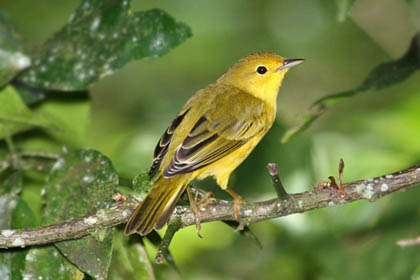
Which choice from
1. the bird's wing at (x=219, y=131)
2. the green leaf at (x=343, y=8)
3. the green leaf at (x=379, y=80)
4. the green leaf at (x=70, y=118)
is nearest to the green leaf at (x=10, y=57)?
the green leaf at (x=70, y=118)

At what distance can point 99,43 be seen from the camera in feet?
11.4

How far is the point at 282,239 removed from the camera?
4.62m

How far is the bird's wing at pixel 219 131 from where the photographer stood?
3.51 metres

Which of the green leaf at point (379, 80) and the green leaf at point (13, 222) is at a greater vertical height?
the green leaf at point (379, 80)

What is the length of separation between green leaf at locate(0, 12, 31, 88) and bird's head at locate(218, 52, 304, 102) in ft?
5.26

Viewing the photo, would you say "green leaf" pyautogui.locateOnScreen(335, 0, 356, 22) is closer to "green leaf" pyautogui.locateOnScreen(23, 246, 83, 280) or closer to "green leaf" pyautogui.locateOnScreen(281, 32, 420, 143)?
"green leaf" pyautogui.locateOnScreen(281, 32, 420, 143)

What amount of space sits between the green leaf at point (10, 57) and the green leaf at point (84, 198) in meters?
0.63

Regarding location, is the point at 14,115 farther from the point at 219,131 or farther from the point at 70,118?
the point at 219,131

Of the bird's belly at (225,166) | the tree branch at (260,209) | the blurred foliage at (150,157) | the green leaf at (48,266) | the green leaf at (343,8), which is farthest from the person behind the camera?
the bird's belly at (225,166)

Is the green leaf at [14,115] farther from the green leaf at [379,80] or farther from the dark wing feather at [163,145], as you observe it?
the green leaf at [379,80]

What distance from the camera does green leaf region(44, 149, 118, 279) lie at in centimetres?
274

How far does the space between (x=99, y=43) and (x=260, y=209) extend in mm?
1360

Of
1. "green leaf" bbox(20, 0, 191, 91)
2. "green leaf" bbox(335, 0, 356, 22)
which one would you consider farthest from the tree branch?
"green leaf" bbox(20, 0, 191, 91)

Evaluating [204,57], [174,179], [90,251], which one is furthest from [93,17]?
[204,57]
